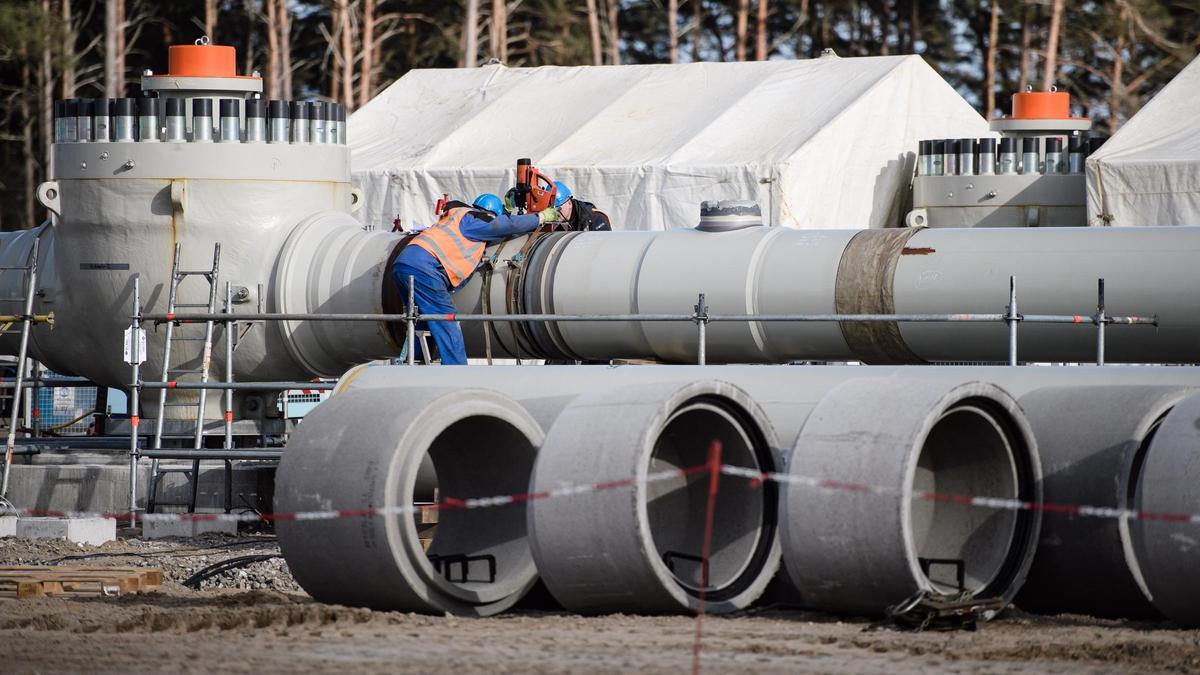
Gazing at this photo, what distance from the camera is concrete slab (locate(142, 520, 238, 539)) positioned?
12.9m

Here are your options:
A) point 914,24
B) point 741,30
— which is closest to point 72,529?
point 741,30

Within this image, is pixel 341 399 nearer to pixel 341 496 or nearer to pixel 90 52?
pixel 341 496

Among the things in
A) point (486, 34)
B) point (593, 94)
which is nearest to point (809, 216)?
point (593, 94)

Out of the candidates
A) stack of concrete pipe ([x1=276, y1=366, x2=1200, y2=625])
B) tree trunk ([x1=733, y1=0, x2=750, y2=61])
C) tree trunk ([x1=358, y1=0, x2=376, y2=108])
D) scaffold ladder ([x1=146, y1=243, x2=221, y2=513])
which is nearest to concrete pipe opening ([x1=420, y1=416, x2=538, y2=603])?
stack of concrete pipe ([x1=276, y1=366, x2=1200, y2=625])

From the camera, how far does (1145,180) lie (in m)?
→ 16.6

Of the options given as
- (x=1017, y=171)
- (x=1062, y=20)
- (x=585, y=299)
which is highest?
(x=1062, y=20)

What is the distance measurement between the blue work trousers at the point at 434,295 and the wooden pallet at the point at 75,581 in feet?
9.05

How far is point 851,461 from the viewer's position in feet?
26.5

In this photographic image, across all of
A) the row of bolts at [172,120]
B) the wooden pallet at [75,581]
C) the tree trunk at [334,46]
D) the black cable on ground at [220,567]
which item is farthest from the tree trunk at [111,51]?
the wooden pallet at [75,581]

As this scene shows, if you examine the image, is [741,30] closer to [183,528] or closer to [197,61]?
[197,61]

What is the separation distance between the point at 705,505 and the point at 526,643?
2.18 metres

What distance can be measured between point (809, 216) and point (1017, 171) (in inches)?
Result: 82.0

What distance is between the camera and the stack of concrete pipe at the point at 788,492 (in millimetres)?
8023

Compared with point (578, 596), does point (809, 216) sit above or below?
above
